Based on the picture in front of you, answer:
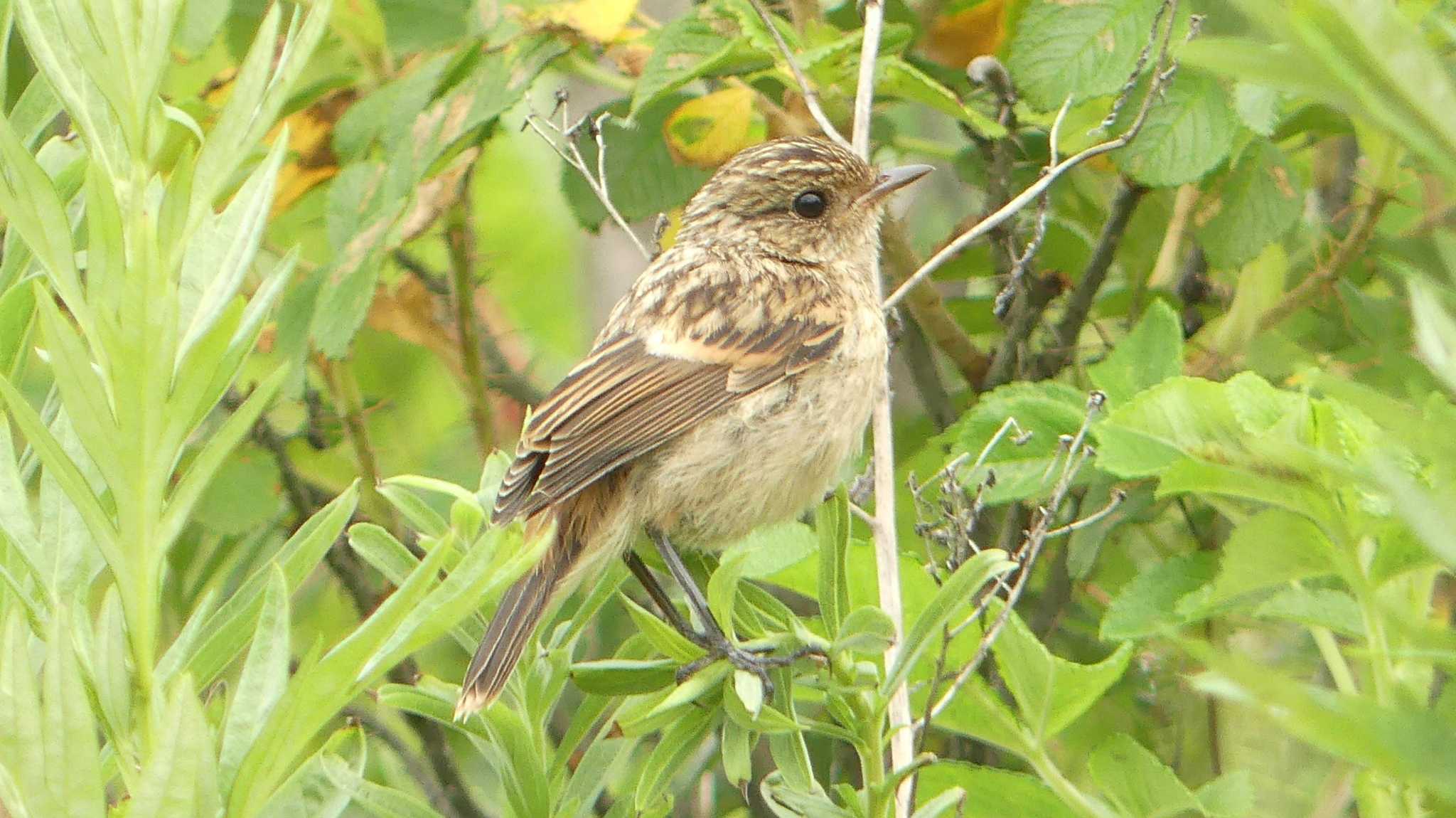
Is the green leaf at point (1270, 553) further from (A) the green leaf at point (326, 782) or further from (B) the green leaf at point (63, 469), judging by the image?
(B) the green leaf at point (63, 469)

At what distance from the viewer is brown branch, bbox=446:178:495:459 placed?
11.4ft

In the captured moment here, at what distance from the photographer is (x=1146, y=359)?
253 cm

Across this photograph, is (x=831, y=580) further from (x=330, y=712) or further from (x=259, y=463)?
(x=259, y=463)

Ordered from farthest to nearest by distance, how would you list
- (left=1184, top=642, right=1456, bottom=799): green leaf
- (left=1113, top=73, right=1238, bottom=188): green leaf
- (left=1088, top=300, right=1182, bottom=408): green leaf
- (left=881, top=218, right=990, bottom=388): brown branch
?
1. (left=881, top=218, right=990, bottom=388): brown branch
2. (left=1113, top=73, right=1238, bottom=188): green leaf
3. (left=1088, top=300, right=1182, bottom=408): green leaf
4. (left=1184, top=642, right=1456, bottom=799): green leaf

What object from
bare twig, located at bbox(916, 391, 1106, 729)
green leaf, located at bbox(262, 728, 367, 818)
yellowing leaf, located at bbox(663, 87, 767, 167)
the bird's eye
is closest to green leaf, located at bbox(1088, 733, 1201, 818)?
bare twig, located at bbox(916, 391, 1106, 729)

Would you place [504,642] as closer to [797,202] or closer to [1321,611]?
[1321,611]

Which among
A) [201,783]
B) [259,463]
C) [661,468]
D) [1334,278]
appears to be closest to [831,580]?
[201,783]

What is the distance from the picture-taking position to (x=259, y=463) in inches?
131

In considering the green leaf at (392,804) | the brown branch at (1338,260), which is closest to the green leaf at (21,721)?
the green leaf at (392,804)

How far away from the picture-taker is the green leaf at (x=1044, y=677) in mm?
1801

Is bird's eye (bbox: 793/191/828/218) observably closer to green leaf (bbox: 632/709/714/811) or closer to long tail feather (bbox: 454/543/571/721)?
long tail feather (bbox: 454/543/571/721)

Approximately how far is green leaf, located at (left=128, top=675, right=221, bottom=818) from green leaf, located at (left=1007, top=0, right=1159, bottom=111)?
187 centimetres

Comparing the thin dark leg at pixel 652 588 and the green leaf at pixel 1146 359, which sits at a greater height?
the green leaf at pixel 1146 359

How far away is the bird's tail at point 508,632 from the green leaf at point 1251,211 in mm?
1273
